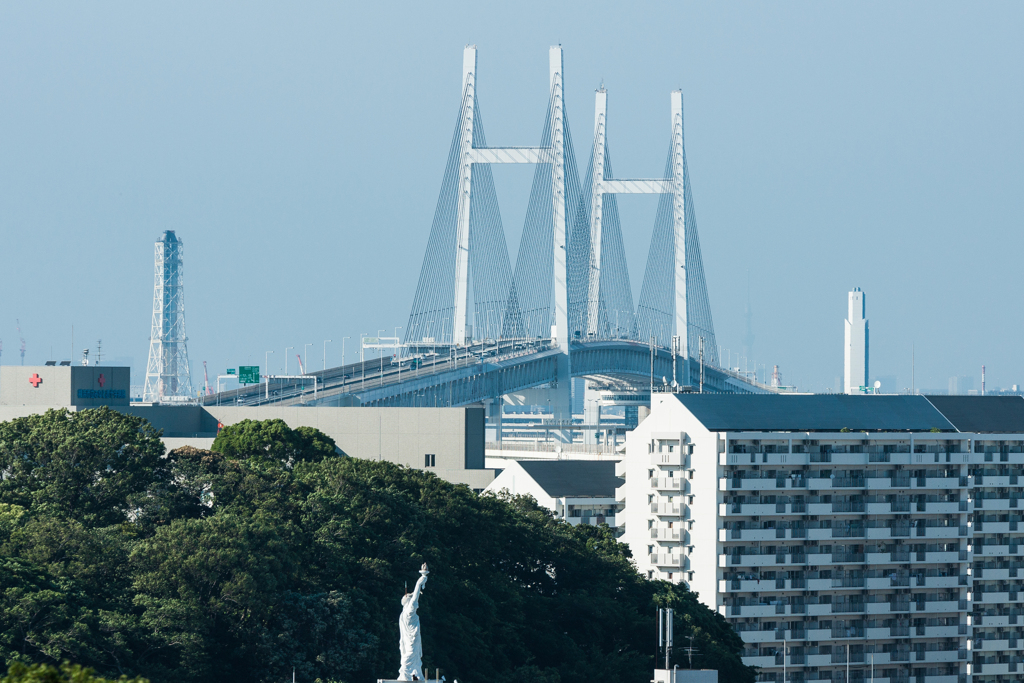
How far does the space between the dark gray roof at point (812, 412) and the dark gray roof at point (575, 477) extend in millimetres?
10743

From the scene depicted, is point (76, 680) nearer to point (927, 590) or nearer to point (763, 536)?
point (763, 536)

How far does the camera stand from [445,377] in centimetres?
10388

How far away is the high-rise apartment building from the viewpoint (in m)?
61.5

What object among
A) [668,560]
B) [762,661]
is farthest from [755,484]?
[762,661]

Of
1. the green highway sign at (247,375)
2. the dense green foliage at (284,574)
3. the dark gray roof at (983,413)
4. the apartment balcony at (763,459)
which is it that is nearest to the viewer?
the dense green foliage at (284,574)

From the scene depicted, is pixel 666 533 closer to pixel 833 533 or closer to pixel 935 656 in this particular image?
pixel 833 533

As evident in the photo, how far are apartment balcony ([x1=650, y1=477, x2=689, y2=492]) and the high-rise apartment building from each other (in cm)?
6

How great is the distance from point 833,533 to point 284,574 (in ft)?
90.1

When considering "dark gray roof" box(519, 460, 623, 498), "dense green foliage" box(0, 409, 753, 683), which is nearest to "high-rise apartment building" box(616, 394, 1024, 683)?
"dense green foliage" box(0, 409, 753, 683)

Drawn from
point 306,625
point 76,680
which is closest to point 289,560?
point 306,625

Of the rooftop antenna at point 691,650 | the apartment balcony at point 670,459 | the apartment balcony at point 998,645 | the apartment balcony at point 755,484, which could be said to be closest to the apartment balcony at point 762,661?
the apartment balcony at point 755,484

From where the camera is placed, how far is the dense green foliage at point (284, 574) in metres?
38.4

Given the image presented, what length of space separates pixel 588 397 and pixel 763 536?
122787 mm

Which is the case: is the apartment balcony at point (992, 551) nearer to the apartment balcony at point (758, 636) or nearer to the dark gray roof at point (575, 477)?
the apartment balcony at point (758, 636)
